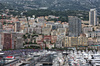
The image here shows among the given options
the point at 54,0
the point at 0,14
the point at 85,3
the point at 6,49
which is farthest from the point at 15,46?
the point at 54,0

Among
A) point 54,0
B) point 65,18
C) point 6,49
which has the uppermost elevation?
point 54,0

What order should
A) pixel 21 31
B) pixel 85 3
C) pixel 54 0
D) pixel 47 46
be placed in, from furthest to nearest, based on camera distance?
pixel 54 0 < pixel 85 3 < pixel 21 31 < pixel 47 46

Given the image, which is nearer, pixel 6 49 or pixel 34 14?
pixel 6 49

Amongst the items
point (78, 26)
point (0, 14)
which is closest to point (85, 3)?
point (0, 14)

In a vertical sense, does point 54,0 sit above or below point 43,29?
above

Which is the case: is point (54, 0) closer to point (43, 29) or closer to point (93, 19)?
point (93, 19)

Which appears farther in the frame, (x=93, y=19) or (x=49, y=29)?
(x=93, y=19)

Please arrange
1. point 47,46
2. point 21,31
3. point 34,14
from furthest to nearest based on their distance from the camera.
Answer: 1. point 34,14
2. point 21,31
3. point 47,46

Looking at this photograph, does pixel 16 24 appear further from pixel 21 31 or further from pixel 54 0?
pixel 54 0

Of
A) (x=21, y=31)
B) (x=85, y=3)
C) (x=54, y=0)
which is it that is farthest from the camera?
(x=54, y=0)
